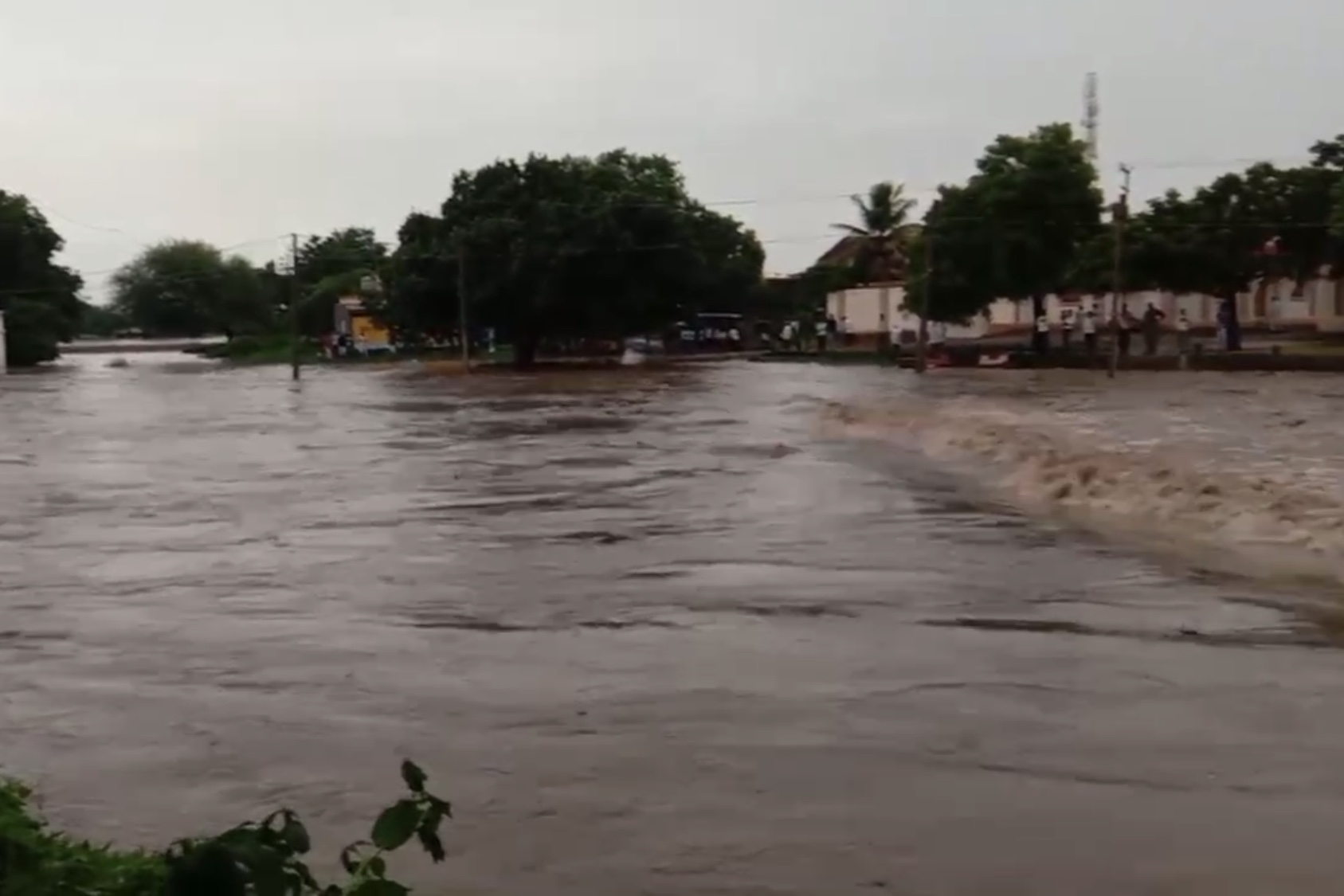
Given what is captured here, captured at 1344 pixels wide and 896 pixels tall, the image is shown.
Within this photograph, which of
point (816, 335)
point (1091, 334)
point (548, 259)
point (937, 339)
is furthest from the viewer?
point (816, 335)

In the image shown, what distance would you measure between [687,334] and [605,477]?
4613cm

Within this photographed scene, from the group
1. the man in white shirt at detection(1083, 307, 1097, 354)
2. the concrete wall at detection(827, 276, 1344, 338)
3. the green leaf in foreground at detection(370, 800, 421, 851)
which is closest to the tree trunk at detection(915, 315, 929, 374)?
the man in white shirt at detection(1083, 307, 1097, 354)

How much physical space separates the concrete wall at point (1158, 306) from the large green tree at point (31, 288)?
31651 millimetres

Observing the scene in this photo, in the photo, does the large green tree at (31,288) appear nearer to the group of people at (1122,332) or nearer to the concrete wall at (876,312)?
the concrete wall at (876,312)

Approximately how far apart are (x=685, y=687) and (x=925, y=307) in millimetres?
34850

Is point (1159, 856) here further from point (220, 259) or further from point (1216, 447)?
point (220, 259)

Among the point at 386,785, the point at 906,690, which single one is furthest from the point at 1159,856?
the point at 386,785

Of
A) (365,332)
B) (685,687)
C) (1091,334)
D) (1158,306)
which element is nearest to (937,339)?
(1091,334)

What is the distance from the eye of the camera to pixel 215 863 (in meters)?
2.38

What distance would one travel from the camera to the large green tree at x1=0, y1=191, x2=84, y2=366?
61781 millimetres

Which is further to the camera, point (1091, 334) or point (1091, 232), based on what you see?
A: point (1091, 232)

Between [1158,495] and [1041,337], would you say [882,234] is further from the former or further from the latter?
[1158,495]

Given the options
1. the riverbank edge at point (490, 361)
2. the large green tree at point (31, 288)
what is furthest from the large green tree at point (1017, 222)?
the large green tree at point (31, 288)

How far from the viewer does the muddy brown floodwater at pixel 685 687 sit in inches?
189
